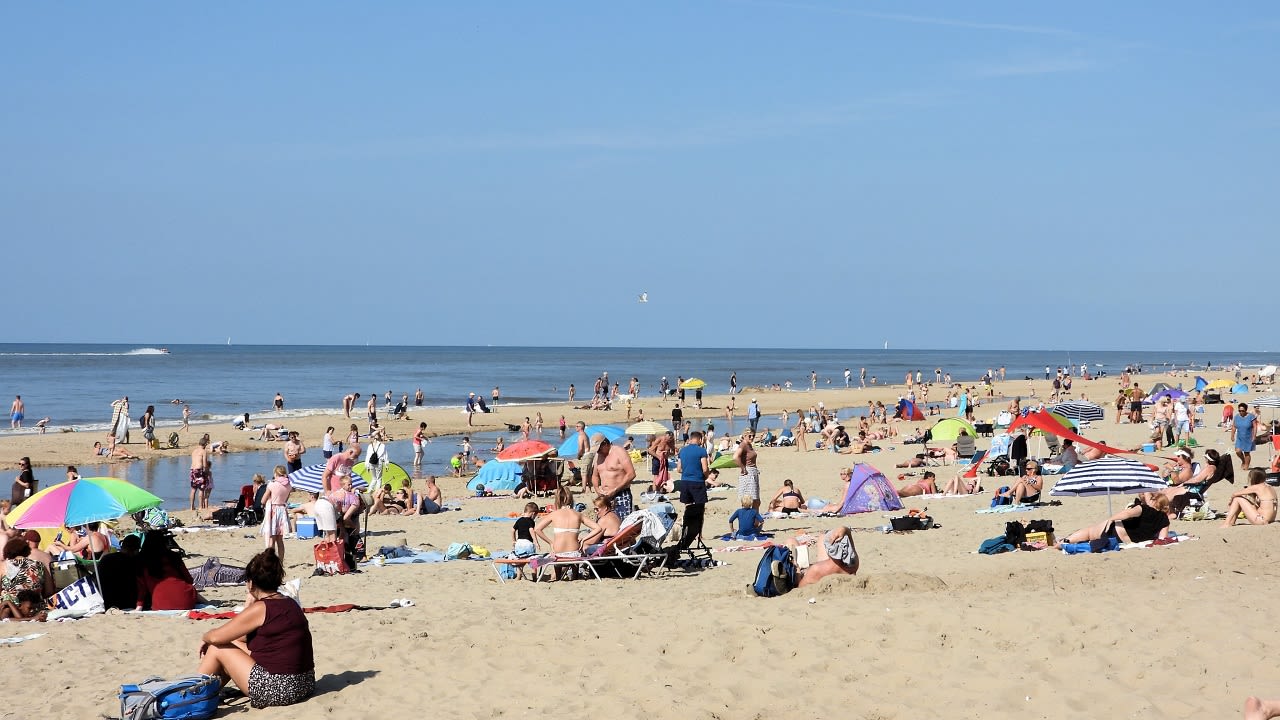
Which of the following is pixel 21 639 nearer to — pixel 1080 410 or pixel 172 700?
pixel 172 700

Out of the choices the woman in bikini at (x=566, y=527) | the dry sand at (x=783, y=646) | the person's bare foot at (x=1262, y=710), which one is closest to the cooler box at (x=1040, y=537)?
the dry sand at (x=783, y=646)

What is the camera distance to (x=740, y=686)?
6695mm

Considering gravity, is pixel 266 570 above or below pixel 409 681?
above

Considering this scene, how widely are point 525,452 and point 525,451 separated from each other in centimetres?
5

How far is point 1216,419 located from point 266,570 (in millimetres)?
32381

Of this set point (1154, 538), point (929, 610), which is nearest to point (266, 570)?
point (929, 610)

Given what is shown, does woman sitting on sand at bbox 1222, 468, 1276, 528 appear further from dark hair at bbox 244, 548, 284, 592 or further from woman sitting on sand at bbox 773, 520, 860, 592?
dark hair at bbox 244, 548, 284, 592

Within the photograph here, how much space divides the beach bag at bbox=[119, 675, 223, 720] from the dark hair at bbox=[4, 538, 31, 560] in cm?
362

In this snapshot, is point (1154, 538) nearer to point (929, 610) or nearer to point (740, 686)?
point (929, 610)

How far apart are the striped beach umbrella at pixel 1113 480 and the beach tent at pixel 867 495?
138 inches

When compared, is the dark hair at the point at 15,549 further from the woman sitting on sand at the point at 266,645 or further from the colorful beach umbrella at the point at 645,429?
the colorful beach umbrella at the point at 645,429

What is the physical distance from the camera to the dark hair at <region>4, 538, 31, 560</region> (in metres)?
9.30

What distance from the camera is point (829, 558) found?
9547 mm

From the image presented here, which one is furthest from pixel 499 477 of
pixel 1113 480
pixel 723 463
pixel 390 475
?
pixel 1113 480
